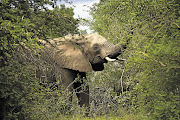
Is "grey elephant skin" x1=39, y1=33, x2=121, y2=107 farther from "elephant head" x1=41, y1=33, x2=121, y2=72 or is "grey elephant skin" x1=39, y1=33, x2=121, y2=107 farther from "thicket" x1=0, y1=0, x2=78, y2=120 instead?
"thicket" x1=0, y1=0, x2=78, y2=120

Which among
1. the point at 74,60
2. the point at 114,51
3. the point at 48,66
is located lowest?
the point at 48,66

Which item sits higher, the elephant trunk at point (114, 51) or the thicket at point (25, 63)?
the elephant trunk at point (114, 51)

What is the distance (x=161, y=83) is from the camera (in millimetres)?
4953

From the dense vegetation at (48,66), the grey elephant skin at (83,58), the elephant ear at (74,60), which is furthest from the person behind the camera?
the elephant ear at (74,60)

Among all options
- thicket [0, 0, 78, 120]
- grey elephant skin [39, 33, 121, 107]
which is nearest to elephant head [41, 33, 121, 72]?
grey elephant skin [39, 33, 121, 107]

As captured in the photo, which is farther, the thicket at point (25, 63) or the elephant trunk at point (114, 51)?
the elephant trunk at point (114, 51)

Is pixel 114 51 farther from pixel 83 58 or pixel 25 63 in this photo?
pixel 25 63

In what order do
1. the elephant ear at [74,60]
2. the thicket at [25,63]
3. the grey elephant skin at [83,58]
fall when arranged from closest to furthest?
the thicket at [25,63], the grey elephant skin at [83,58], the elephant ear at [74,60]

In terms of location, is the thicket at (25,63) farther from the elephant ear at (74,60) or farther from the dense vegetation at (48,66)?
the elephant ear at (74,60)

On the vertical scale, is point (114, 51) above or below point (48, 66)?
above

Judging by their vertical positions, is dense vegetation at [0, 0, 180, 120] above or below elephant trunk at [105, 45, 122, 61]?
below

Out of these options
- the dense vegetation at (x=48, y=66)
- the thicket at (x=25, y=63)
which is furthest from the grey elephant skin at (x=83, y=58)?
the thicket at (x=25, y=63)

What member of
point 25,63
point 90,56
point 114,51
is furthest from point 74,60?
point 25,63

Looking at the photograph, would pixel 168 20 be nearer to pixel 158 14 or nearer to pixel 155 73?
pixel 158 14
